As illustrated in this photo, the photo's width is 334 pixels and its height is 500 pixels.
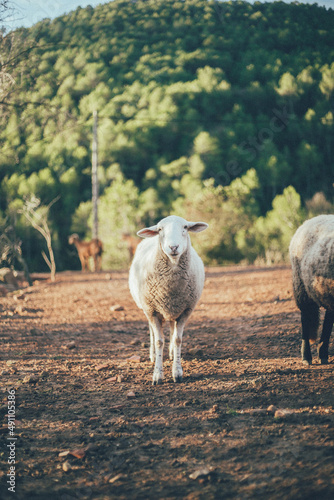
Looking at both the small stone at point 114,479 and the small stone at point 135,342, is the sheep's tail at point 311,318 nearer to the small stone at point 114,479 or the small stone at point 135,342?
the small stone at point 135,342

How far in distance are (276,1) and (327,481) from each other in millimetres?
32101

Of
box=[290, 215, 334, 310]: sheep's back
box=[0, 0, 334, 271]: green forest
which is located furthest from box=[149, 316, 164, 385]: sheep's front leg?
box=[0, 0, 334, 271]: green forest

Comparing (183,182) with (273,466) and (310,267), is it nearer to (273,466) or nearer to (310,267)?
(310,267)

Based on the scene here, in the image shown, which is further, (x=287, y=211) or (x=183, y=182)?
(x=183, y=182)

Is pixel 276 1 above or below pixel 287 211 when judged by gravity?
above

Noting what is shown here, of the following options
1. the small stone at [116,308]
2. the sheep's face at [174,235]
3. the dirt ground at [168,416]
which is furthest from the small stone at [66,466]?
the small stone at [116,308]

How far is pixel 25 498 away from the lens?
258 cm

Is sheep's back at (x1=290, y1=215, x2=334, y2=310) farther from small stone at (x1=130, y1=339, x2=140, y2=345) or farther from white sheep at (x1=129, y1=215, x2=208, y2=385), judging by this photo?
small stone at (x1=130, y1=339, x2=140, y2=345)

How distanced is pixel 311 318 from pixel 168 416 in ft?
7.53

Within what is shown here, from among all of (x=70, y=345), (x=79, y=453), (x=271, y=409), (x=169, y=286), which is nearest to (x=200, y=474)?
(x=79, y=453)

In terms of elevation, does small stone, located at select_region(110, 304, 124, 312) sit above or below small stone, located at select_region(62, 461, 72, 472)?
below

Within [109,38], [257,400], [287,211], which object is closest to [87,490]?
[257,400]

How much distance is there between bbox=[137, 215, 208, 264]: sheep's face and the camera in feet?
13.4

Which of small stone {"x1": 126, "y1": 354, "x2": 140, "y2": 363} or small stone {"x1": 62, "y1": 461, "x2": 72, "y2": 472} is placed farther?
small stone {"x1": 126, "y1": 354, "x2": 140, "y2": 363}
